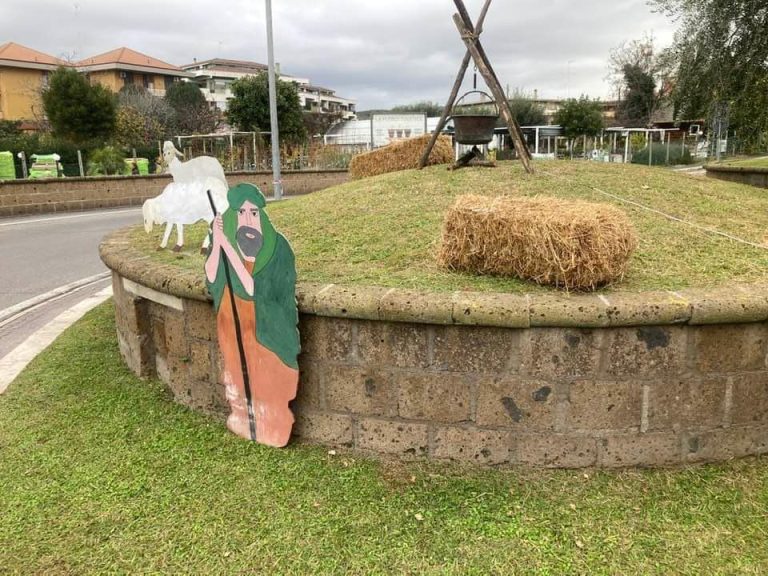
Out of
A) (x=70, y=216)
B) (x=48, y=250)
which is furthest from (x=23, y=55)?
(x=48, y=250)

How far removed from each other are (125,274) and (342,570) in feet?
8.90

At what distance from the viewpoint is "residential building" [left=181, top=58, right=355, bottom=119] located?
219 feet

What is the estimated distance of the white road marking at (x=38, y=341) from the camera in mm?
4855

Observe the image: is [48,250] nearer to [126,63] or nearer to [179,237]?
[179,237]

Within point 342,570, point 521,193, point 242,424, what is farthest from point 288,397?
point 521,193

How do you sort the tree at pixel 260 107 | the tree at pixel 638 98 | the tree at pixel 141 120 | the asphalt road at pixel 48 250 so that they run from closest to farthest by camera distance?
the asphalt road at pixel 48 250, the tree at pixel 141 120, the tree at pixel 260 107, the tree at pixel 638 98

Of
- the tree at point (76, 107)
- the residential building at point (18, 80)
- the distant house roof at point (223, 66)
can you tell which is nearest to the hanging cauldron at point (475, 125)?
the tree at point (76, 107)

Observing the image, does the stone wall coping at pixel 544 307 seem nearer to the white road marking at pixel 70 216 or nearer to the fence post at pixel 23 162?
the white road marking at pixel 70 216

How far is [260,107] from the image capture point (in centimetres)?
3188

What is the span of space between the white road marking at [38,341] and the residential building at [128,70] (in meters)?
51.9

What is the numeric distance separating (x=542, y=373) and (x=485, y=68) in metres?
5.14

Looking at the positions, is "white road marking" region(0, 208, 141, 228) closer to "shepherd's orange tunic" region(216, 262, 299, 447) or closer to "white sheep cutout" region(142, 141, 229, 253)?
"white sheep cutout" region(142, 141, 229, 253)

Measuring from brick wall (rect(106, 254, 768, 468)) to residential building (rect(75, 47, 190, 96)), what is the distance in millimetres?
56431

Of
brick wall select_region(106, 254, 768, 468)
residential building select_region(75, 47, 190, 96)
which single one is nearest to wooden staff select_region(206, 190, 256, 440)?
brick wall select_region(106, 254, 768, 468)
